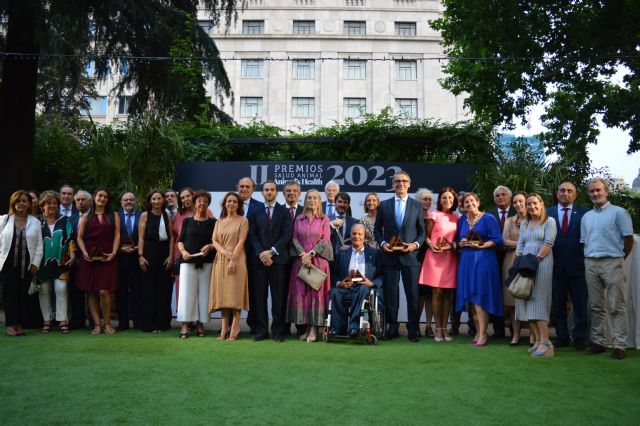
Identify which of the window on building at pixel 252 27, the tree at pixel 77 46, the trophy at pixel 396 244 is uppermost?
the window on building at pixel 252 27

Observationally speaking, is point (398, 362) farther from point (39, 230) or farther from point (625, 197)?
point (625, 197)

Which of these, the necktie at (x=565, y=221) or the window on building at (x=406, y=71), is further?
the window on building at (x=406, y=71)

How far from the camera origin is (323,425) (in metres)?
3.73

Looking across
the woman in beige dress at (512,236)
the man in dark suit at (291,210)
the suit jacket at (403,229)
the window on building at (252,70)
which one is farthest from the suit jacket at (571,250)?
the window on building at (252,70)

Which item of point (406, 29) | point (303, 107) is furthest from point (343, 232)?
point (406, 29)

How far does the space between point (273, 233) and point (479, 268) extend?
2.46m

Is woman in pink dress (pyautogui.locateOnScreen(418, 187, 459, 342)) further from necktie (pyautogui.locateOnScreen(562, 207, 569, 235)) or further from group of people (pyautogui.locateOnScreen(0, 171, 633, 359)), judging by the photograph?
necktie (pyautogui.locateOnScreen(562, 207, 569, 235))

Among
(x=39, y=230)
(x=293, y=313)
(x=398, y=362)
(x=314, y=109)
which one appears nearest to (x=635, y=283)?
(x=398, y=362)

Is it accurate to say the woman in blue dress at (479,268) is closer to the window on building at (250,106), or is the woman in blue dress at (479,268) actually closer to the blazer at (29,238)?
the blazer at (29,238)

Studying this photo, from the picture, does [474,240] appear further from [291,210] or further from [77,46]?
[77,46]

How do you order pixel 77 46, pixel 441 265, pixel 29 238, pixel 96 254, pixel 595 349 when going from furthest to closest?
pixel 77 46
pixel 96 254
pixel 29 238
pixel 441 265
pixel 595 349

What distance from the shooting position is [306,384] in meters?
4.83

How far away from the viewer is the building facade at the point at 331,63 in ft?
143

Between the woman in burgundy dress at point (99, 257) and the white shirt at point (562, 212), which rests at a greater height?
the white shirt at point (562, 212)
